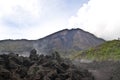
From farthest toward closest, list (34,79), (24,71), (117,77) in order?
(117,77), (24,71), (34,79)

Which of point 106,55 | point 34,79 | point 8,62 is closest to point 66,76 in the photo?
point 34,79

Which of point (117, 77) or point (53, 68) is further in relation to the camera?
point (117, 77)

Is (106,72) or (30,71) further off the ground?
(30,71)

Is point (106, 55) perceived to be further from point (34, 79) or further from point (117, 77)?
point (34, 79)

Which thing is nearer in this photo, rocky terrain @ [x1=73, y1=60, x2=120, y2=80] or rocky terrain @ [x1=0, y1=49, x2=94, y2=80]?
rocky terrain @ [x1=0, y1=49, x2=94, y2=80]

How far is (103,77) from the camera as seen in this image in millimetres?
60719

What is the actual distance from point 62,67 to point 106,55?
71392 millimetres

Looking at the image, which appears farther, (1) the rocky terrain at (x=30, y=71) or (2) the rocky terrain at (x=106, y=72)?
(2) the rocky terrain at (x=106, y=72)

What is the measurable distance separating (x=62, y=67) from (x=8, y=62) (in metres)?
12.0

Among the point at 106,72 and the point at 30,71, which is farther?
the point at 106,72

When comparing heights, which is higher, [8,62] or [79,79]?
[8,62]

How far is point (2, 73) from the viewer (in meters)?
41.9

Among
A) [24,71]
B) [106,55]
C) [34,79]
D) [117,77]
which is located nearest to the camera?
[34,79]

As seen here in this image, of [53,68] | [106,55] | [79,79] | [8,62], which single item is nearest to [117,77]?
[79,79]
